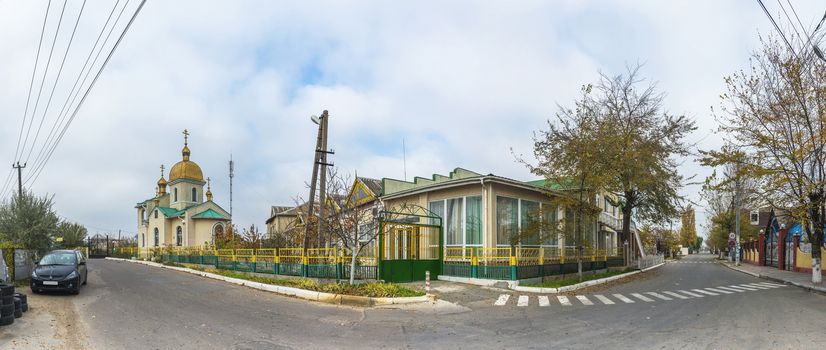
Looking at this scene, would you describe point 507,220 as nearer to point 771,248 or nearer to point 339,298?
point 339,298

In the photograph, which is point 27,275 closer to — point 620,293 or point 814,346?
point 620,293

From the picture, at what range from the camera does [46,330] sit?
991 cm

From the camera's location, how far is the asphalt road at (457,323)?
888cm

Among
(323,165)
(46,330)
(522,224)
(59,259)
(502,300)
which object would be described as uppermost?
(323,165)

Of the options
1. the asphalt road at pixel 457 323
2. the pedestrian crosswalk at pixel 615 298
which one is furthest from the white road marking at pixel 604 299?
the asphalt road at pixel 457 323

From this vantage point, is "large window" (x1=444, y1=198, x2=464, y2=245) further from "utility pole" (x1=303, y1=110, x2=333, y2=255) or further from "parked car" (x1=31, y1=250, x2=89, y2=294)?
"parked car" (x1=31, y1=250, x2=89, y2=294)

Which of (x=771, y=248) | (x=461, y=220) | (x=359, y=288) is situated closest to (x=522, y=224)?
(x=461, y=220)

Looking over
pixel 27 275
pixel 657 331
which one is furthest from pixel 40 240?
pixel 657 331

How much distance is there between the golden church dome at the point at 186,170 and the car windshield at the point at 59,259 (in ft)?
120

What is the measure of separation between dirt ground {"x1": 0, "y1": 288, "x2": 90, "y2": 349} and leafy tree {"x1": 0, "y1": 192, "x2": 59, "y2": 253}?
9878 mm

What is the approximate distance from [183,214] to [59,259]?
110 ft

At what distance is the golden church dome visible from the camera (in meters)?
52.4

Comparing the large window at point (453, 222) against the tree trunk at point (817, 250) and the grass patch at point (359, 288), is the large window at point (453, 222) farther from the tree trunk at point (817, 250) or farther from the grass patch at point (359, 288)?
the tree trunk at point (817, 250)

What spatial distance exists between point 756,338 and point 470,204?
500 inches
